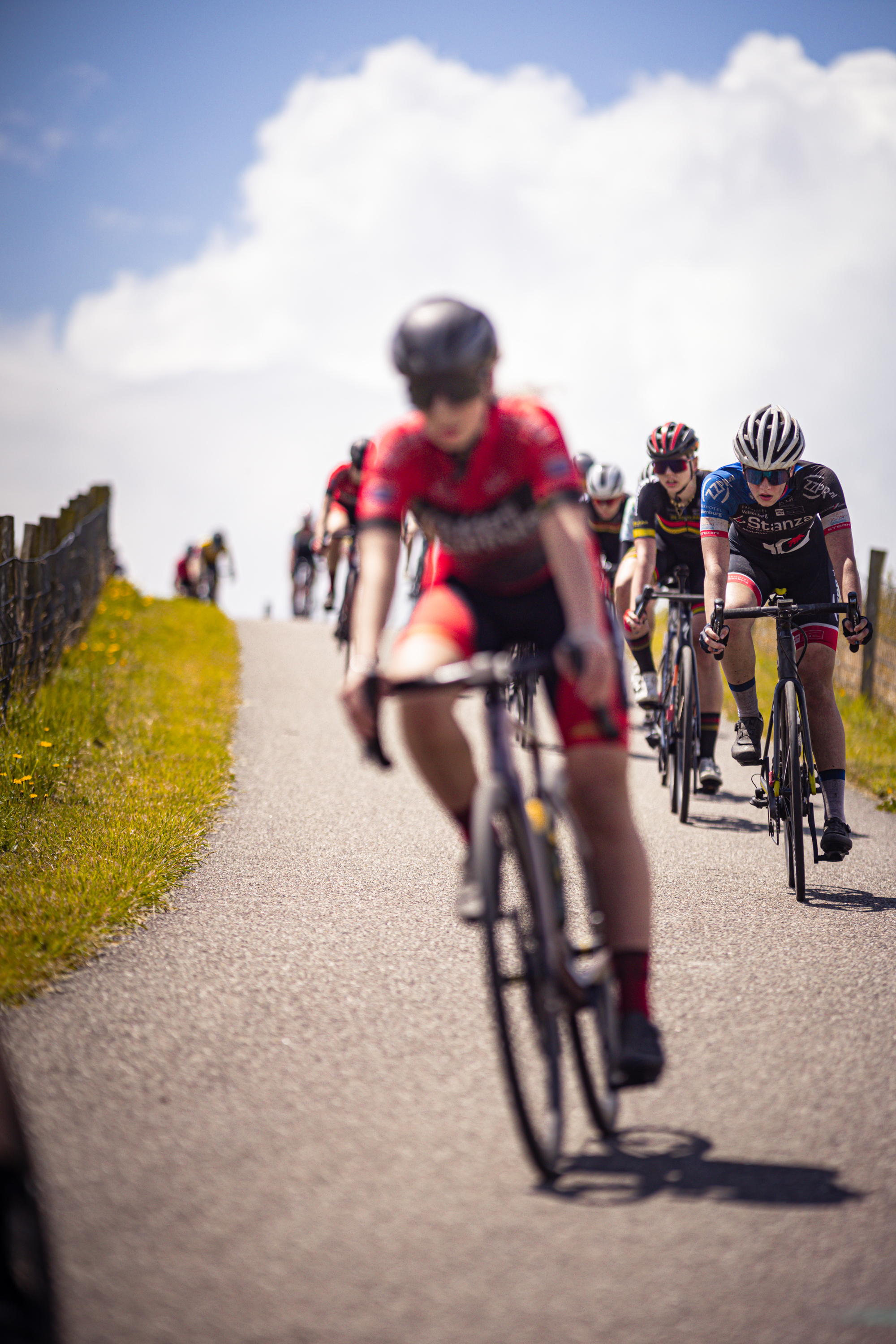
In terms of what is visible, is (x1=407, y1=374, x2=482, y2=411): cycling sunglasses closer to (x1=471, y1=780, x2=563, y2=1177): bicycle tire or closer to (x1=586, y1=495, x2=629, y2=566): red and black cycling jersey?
(x1=471, y1=780, x2=563, y2=1177): bicycle tire

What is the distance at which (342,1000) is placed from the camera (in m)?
4.24

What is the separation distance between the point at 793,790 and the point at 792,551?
140 cm

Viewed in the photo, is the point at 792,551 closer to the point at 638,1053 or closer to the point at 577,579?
the point at 577,579

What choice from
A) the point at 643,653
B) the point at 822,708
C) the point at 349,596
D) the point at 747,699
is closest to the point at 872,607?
the point at 643,653

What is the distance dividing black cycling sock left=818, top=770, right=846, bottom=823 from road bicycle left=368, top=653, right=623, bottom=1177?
323 cm

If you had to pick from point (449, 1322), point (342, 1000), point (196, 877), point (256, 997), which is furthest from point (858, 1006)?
point (196, 877)

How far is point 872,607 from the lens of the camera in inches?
531

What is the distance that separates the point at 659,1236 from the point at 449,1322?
23.6 inches

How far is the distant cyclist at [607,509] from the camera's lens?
10.0m

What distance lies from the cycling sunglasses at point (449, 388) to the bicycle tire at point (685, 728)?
4924mm

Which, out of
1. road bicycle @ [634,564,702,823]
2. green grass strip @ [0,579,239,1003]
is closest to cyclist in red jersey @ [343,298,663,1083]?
green grass strip @ [0,579,239,1003]

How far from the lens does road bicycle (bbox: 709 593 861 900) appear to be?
588 cm

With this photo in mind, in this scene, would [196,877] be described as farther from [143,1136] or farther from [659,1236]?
[659,1236]

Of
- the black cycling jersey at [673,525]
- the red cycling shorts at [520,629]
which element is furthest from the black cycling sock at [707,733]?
the red cycling shorts at [520,629]
